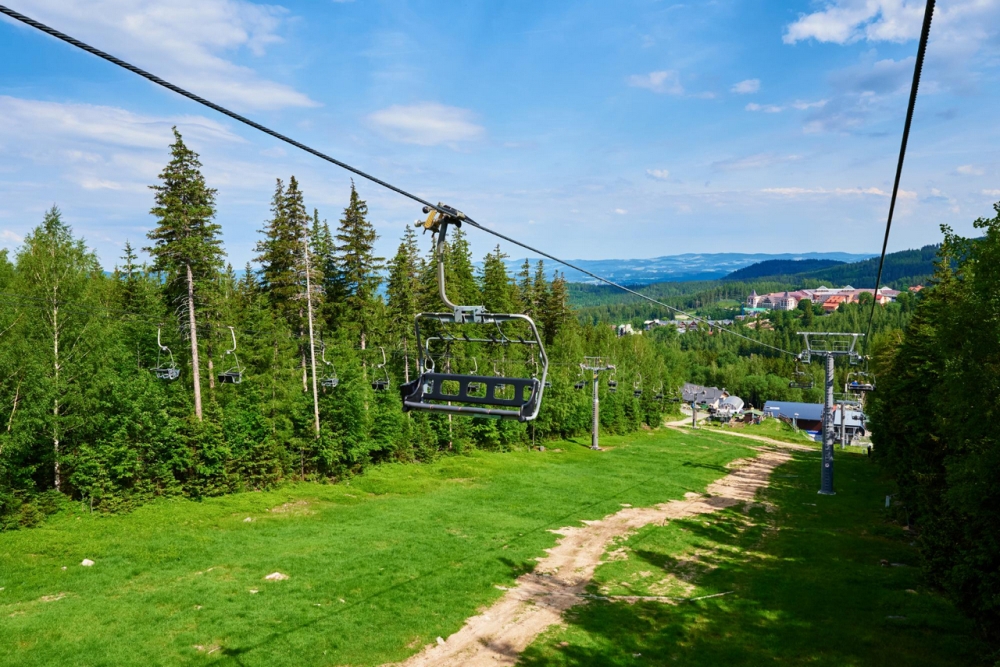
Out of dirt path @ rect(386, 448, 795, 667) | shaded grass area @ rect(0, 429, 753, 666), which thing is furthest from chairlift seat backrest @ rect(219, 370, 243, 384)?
dirt path @ rect(386, 448, 795, 667)

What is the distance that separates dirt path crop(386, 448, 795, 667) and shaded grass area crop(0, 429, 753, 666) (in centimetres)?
64

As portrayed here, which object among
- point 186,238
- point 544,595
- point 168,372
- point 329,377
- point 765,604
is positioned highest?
point 186,238

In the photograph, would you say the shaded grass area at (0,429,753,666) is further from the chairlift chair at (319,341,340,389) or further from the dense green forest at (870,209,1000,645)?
the dense green forest at (870,209,1000,645)

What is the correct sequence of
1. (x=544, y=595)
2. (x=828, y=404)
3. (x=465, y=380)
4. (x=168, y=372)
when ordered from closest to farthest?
(x=465, y=380) < (x=544, y=595) < (x=168, y=372) < (x=828, y=404)

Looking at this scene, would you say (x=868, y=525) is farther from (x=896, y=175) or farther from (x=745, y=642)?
(x=896, y=175)

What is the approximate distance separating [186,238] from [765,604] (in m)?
28.9

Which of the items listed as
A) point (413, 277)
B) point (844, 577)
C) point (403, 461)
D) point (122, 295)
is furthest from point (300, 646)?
point (122, 295)

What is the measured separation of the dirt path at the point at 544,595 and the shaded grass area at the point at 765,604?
624mm

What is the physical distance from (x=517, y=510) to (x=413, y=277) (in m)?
21.8

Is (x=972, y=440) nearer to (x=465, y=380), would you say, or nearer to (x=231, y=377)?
(x=465, y=380)

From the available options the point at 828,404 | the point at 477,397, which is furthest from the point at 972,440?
the point at 828,404

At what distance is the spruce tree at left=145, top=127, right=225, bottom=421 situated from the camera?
Result: 28453 mm

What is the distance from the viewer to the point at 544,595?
18.9m

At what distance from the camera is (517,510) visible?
98.3 feet
